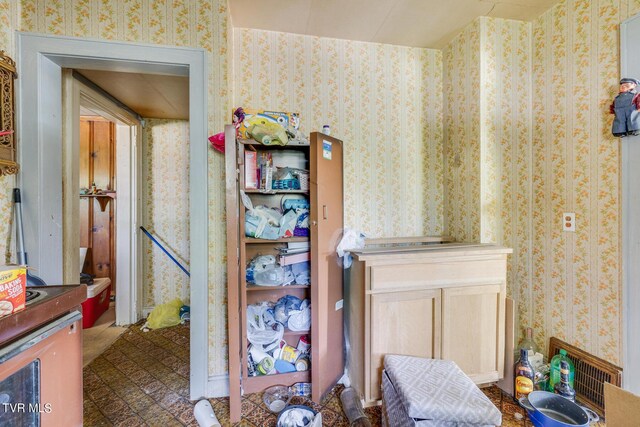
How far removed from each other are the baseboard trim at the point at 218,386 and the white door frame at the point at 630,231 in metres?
2.27

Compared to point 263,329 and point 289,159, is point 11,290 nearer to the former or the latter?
point 263,329

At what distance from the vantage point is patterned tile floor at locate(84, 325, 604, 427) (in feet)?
4.79

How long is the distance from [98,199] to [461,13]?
4.05m

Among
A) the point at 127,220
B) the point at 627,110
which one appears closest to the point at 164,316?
the point at 127,220

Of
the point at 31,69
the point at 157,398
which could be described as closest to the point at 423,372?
the point at 157,398

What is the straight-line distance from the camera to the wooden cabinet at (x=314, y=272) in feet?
4.71

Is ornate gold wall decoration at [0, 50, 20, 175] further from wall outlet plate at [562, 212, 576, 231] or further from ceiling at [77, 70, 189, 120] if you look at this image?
wall outlet plate at [562, 212, 576, 231]

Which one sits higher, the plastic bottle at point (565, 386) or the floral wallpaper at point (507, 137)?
the floral wallpaper at point (507, 137)

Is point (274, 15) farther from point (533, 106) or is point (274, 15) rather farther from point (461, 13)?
point (533, 106)

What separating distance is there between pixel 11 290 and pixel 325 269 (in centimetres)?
124

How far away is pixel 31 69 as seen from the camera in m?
1.48

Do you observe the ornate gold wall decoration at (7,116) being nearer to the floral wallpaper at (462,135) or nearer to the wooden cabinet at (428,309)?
the wooden cabinet at (428,309)

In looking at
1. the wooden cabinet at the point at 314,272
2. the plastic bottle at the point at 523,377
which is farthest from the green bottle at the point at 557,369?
the wooden cabinet at the point at 314,272

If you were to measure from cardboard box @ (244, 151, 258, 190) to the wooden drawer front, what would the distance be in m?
0.87
